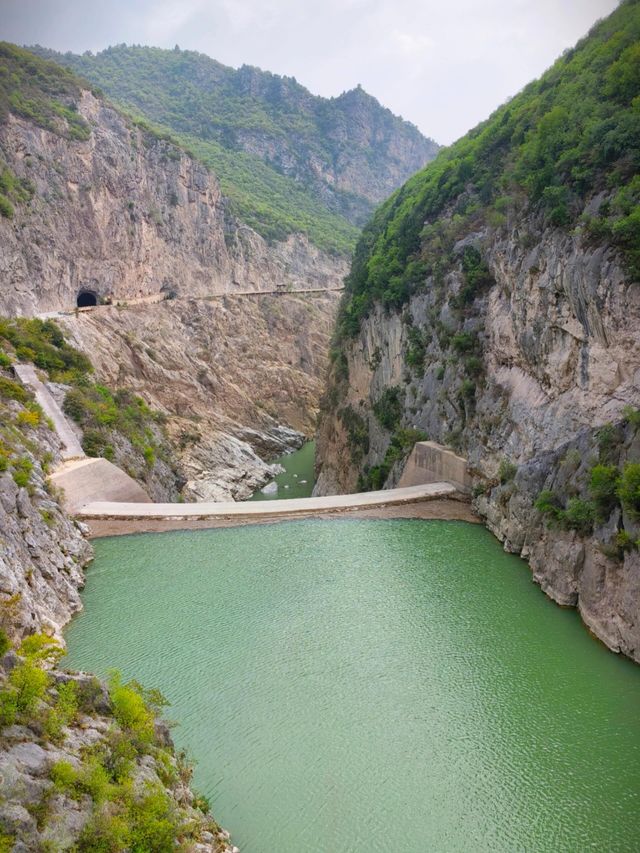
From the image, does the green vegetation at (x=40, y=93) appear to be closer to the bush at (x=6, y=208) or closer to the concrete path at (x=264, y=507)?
→ the bush at (x=6, y=208)

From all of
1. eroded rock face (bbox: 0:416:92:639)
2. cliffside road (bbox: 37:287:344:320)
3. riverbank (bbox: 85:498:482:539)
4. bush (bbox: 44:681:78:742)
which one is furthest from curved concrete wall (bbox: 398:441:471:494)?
cliffside road (bbox: 37:287:344:320)

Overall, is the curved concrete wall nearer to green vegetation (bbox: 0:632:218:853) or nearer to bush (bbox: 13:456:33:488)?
bush (bbox: 13:456:33:488)

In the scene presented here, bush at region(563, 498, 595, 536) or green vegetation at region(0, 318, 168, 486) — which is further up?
bush at region(563, 498, 595, 536)

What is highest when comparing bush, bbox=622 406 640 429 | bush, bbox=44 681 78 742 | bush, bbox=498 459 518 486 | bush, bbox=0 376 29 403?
bush, bbox=622 406 640 429

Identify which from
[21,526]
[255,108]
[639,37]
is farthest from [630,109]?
[255,108]

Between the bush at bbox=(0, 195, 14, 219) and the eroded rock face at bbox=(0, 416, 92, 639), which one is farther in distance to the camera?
the bush at bbox=(0, 195, 14, 219)

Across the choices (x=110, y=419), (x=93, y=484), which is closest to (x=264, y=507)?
(x=93, y=484)

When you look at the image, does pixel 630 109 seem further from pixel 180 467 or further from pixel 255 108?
pixel 255 108

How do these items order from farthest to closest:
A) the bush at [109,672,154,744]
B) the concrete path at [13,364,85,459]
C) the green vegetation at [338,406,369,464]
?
the green vegetation at [338,406,369,464] → the concrete path at [13,364,85,459] → the bush at [109,672,154,744]

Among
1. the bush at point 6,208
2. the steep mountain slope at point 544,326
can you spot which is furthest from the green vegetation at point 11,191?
the steep mountain slope at point 544,326
